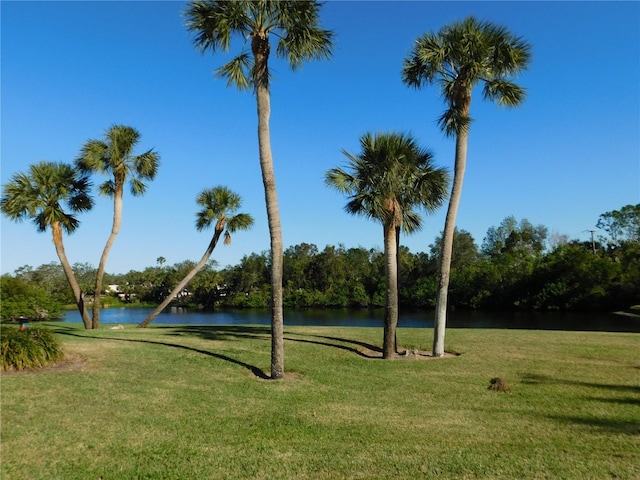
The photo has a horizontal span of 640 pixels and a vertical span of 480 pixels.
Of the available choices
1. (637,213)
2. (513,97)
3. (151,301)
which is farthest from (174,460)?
(151,301)

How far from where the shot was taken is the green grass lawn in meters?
5.47

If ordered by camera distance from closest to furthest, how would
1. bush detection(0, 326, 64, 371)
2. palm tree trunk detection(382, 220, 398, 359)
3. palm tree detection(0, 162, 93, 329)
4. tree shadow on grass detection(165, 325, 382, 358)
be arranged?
bush detection(0, 326, 64, 371) → palm tree trunk detection(382, 220, 398, 359) → tree shadow on grass detection(165, 325, 382, 358) → palm tree detection(0, 162, 93, 329)

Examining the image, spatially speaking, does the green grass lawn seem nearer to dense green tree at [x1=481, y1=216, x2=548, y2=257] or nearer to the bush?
the bush

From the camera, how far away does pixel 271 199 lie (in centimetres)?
1062

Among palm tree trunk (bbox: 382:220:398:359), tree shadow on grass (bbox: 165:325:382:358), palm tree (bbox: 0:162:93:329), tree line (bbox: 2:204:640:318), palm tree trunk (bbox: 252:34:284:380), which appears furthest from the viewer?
tree line (bbox: 2:204:640:318)

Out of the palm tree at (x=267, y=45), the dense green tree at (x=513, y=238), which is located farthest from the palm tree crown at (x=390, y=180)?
the dense green tree at (x=513, y=238)

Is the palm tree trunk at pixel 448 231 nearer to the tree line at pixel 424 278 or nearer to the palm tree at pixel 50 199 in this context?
the palm tree at pixel 50 199

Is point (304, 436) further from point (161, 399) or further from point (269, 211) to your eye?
point (269, 211)

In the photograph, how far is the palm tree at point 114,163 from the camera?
21172 mm

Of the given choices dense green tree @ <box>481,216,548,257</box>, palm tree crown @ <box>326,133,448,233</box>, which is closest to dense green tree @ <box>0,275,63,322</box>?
palm tree crown @ <box>326,133,448,233</box>

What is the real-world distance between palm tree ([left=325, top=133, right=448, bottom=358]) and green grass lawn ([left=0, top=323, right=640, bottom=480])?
215cm

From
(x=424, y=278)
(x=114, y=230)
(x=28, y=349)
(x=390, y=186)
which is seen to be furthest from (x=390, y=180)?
(x=424, y=278)

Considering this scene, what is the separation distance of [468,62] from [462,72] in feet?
1.05

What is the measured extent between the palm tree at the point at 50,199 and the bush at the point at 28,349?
11.0 m
